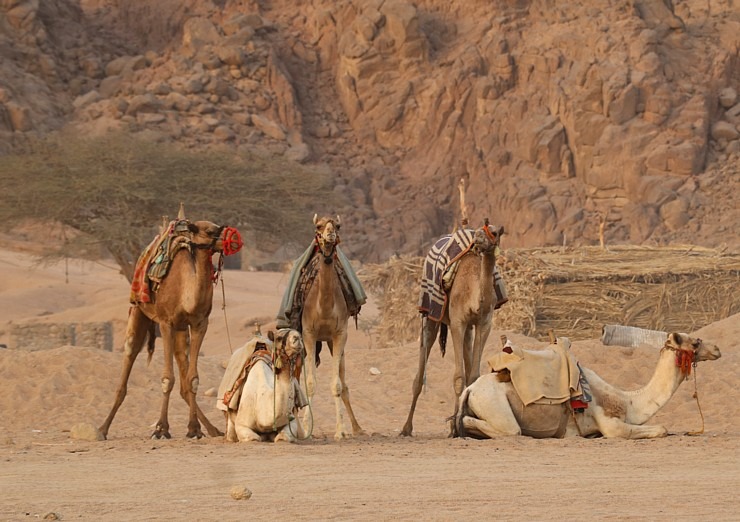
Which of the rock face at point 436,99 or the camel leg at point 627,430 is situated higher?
the rock face at point 436,99

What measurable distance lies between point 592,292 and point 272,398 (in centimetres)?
1138

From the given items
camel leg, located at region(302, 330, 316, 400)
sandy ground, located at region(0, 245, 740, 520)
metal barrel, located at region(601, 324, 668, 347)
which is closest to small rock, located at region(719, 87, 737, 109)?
sandy ground, located at region(0, 245, 740, 520)

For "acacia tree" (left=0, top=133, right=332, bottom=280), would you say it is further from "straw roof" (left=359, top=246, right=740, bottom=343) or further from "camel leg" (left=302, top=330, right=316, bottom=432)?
"camel leg" (left=302, top=330, right=316, bottom=432)

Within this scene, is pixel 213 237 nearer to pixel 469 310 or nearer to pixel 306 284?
pixel 306 284

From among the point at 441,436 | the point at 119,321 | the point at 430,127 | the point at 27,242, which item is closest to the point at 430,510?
the point at 441,436

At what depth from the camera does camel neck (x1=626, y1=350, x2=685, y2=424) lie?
11.6 meters

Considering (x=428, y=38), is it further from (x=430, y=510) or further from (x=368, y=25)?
(x=430, y=510)

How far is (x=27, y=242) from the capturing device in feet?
142

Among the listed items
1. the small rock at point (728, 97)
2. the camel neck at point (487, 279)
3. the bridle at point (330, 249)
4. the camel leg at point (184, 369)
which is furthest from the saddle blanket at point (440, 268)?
the small rock at point (728, 97)

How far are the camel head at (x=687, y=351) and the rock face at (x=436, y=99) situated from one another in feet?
102

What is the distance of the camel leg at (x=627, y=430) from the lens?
11469mm

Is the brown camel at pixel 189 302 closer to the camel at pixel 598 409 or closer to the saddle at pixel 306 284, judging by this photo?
the saddle at pixel 306 284

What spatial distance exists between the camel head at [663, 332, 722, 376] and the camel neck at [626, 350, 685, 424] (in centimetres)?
4

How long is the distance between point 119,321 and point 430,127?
19.9 m
